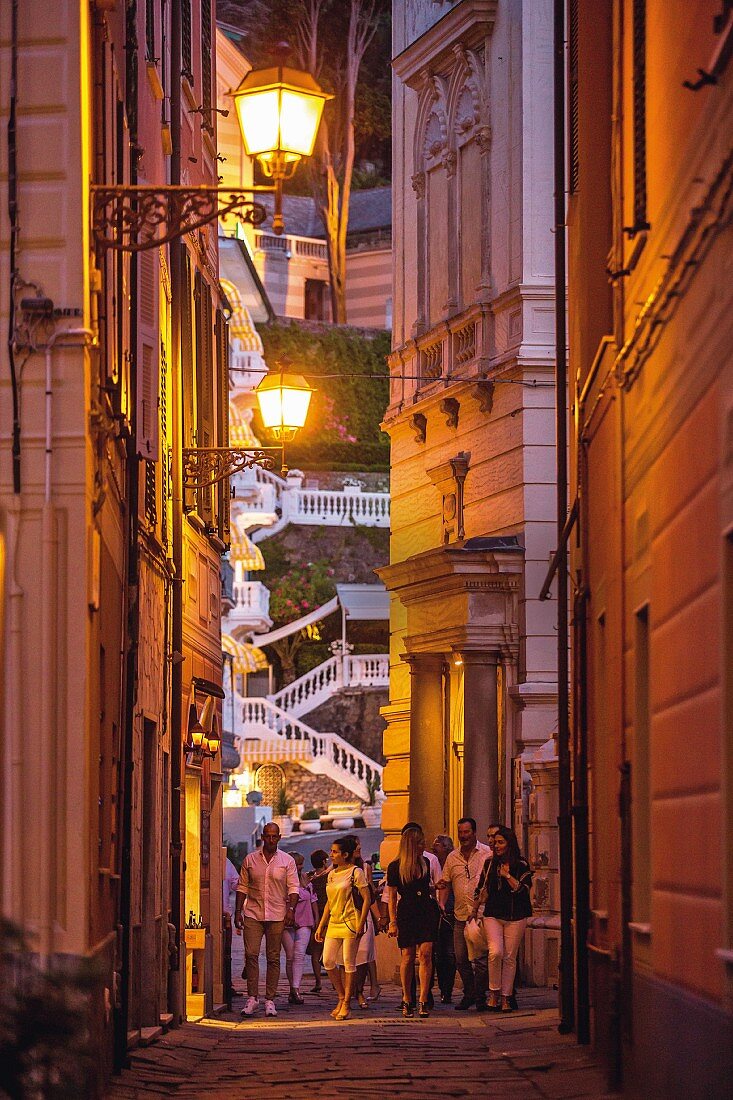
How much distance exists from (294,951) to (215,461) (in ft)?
17.7

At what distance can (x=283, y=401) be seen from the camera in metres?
18.8

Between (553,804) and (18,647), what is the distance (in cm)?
1171

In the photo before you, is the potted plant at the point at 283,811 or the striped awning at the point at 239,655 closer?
the potted plant at the point at 283,811

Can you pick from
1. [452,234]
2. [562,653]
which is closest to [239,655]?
[452,234]

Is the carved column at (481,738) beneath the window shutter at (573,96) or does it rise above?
beneath

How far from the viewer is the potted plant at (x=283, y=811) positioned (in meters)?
45.6

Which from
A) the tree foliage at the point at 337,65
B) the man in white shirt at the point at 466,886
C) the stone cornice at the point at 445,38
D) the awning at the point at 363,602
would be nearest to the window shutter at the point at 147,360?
the man in white shirt at the point at 466,886

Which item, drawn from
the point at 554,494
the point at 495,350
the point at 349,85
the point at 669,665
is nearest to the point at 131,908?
the point at 669,665

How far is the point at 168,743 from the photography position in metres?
17.8

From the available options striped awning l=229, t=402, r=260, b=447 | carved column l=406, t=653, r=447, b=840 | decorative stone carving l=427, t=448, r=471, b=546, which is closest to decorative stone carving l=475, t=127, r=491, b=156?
decorative stone carving l=427, t=448, r=471, b=546

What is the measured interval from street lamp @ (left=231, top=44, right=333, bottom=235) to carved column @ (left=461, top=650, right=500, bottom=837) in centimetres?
1338

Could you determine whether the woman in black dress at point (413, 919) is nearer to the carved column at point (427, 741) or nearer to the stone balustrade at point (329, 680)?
the carved column at point (427, 741)

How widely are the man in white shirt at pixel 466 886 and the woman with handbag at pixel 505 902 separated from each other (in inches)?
37.2

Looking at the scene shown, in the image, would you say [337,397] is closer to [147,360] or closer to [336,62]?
[336,62]
